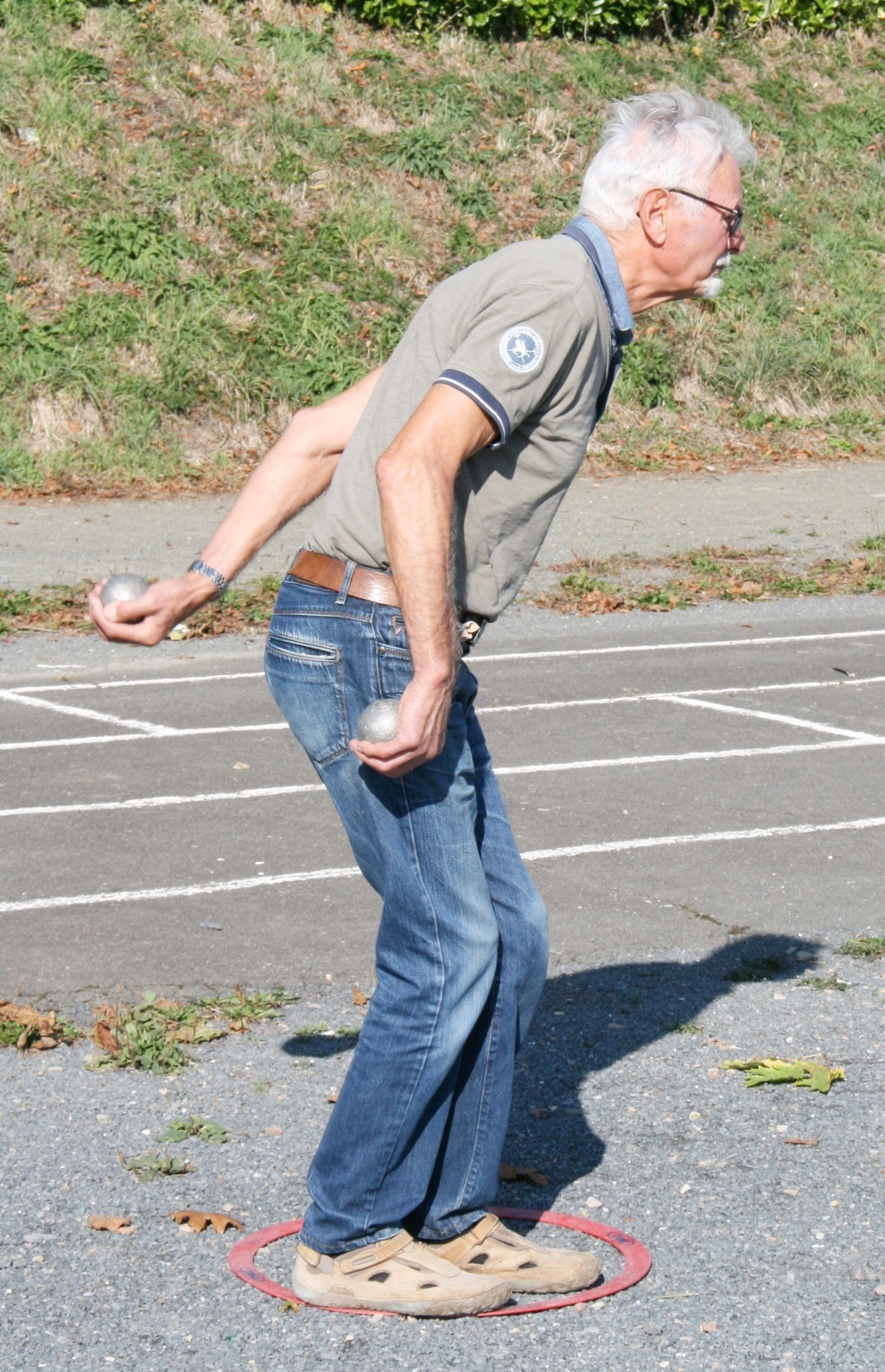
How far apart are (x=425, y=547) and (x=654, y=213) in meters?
0.85

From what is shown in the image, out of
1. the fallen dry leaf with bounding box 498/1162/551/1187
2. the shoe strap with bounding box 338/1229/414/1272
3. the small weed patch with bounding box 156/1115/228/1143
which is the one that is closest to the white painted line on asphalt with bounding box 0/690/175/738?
the small weed patch with bounding box 156/1115/228/1143

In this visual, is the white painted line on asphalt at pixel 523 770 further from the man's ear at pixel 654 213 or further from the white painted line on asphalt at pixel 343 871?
the man's ear at pixel 654 213

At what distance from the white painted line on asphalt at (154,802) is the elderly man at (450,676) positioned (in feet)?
12.8

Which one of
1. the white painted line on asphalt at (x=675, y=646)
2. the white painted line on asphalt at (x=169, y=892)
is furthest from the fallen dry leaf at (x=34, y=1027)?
the white painted line on asphalt at (x=675, y=646)

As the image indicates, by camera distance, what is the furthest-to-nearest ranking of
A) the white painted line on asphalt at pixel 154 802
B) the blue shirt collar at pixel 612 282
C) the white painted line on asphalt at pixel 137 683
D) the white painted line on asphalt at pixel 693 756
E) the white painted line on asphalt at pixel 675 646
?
the white painted line on asphalt at pixel 675 646 < the white painted line on asphalt at pixel 137 683 < the white painted line on asphalt at pixel 693 756 < the white painted line on asphalt at pixel 154 802 < the blue shirt collar at pixel 612 282

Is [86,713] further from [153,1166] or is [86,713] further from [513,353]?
[513,353]

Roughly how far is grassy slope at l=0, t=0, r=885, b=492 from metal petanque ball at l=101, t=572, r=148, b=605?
42.1ft

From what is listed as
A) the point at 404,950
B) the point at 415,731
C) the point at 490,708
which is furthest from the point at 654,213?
the point at 490,708

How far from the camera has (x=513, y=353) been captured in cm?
290

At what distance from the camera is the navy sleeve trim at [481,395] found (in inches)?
113

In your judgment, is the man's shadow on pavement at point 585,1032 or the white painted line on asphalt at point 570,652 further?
the white painted line on asphalt at point 570,652

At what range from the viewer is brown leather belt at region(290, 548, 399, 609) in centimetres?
313

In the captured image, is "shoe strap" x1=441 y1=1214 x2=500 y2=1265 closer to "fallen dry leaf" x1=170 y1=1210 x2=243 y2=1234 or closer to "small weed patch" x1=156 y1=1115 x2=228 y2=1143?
"fallen dry leaf" x1=170 y1=1210 x2=243 y2=1234

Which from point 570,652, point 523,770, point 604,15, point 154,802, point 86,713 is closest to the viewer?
point 154,802
